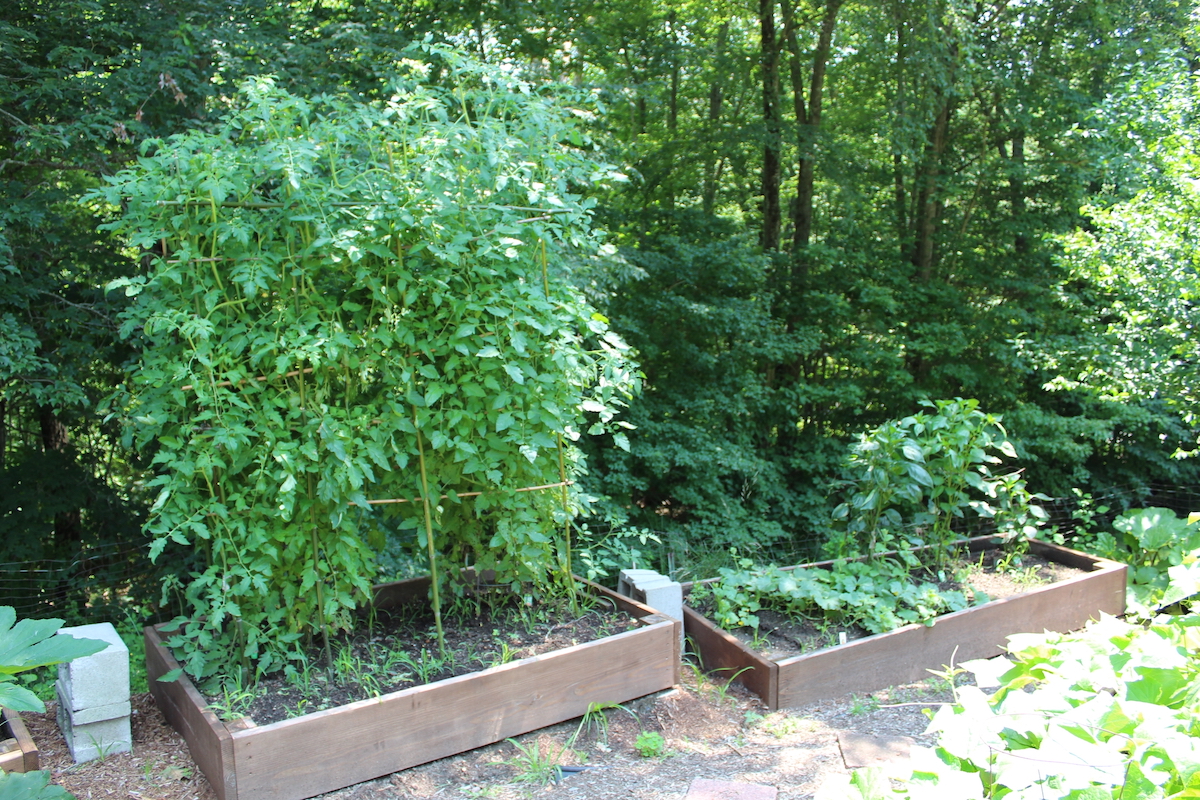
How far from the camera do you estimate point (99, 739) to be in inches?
110

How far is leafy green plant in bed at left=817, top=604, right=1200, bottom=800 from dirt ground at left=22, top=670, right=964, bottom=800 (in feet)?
2.87

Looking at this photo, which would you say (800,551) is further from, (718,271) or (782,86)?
(782,86)

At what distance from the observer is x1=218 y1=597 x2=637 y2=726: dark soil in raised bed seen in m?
2.74

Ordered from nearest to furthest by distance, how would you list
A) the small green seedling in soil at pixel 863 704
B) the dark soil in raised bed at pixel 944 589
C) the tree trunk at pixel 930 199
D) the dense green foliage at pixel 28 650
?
the dense green foliage at pixel 28 650 → the small green seedling in soil at pixel 863 704 → the dark soil in raised bed at pixel 944 589 → the tree trunk at pixel 930 199

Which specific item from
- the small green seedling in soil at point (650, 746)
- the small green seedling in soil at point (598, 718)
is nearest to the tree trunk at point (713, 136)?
the small green seedling in soil at point (598, 718)

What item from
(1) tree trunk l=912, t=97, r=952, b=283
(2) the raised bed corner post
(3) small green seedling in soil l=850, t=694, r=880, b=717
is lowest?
(3) small green seedling in soil l=850, t=694, r=880, b=717

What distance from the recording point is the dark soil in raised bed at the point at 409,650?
274 centimetres

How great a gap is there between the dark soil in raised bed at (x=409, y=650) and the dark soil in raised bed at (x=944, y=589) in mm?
663

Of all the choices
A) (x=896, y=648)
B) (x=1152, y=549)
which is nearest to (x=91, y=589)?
(x=896, y=648)

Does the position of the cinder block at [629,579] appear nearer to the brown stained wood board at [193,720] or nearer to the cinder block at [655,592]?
the cinder block at [655,592]

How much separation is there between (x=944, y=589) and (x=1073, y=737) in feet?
10.3

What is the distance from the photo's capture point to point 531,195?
2984mm

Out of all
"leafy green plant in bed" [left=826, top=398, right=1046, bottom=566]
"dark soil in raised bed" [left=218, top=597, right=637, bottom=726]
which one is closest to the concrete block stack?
"dark soil in raised bed" [left=218, top=597, right=637, bottom=726]

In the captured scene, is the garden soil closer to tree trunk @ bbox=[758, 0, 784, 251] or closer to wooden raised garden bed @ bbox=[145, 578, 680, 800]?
wooden raised garden bed @ bbox=[145, 578, 680, 800]
